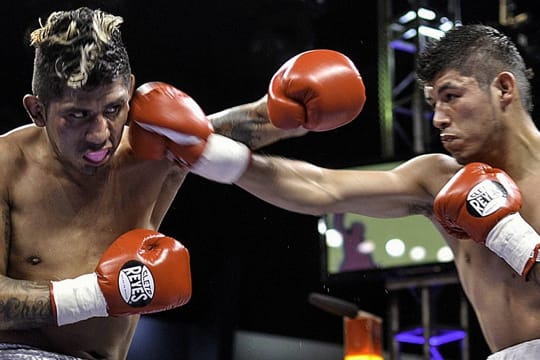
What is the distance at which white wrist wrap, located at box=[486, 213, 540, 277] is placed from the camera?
6.70ft

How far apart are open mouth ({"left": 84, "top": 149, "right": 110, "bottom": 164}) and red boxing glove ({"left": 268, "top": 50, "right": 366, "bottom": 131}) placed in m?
0.44

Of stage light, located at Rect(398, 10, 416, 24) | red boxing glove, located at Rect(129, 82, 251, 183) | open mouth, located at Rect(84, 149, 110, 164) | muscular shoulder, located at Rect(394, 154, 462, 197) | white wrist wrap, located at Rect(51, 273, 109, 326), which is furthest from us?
stage light, located at Rect(398, 10, 416, 24)

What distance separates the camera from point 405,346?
7.98 meters

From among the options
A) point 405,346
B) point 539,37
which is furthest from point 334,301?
point 405,346

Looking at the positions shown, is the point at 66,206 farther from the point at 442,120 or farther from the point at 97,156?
the point at 442,120

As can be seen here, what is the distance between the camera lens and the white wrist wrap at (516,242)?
2.04 meters

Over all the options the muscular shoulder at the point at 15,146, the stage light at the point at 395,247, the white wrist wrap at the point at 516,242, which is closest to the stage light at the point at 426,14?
the stage light at the point at 395,247

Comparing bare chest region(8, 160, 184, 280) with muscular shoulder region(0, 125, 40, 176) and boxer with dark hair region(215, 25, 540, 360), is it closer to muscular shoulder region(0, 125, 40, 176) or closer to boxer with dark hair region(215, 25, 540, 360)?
muscular shoulder region(0, 125, 40, 176)

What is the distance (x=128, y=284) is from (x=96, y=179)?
325mm

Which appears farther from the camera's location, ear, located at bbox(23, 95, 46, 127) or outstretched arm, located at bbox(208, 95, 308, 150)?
outstretched arm, located at bbox(208, 95, 308, 150)

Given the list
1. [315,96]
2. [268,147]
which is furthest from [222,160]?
[268,147]

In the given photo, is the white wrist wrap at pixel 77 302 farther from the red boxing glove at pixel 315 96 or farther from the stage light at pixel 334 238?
the stage light at pixel 334 238

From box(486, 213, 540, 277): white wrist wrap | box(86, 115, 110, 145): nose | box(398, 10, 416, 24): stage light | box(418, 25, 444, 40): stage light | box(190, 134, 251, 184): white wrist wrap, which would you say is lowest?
box(486, 213, 540, 277): white wrist wrap

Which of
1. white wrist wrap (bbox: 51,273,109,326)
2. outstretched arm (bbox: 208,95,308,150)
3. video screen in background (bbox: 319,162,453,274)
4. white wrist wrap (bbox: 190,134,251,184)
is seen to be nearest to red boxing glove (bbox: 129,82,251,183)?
white wrist wrap (bbox: 190,134,251,184)
